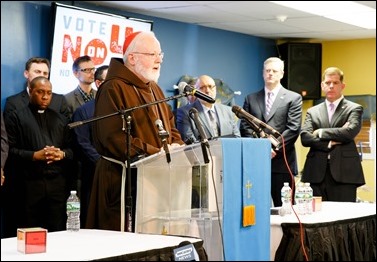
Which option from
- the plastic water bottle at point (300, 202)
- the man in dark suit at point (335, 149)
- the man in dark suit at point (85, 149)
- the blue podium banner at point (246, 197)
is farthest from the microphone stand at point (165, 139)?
the man in dark suit at point (335, 149)

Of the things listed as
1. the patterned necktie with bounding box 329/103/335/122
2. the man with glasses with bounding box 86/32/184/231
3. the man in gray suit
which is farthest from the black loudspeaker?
the man with glasses with bounding box 86/32/184/231

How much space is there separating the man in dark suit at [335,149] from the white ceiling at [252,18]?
57.8 inches

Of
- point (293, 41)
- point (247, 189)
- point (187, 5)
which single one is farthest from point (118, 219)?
point (293, 41)

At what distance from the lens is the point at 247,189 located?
11.5ft

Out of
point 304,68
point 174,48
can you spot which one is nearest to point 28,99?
point 174,48

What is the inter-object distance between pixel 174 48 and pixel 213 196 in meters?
5.21

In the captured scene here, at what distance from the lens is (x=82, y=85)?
628 cm

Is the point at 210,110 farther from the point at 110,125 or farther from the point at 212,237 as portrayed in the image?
the point at 212,237

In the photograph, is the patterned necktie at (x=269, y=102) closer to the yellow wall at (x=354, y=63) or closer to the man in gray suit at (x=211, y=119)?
the man in gray suit at (x=211, y=119)

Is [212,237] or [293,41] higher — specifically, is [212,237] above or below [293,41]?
below

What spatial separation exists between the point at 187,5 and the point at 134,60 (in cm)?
341

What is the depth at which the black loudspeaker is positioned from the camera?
9.42 m

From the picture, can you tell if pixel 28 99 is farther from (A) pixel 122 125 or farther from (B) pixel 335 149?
(B) pixel 335 149

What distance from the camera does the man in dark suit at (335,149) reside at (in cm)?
617
